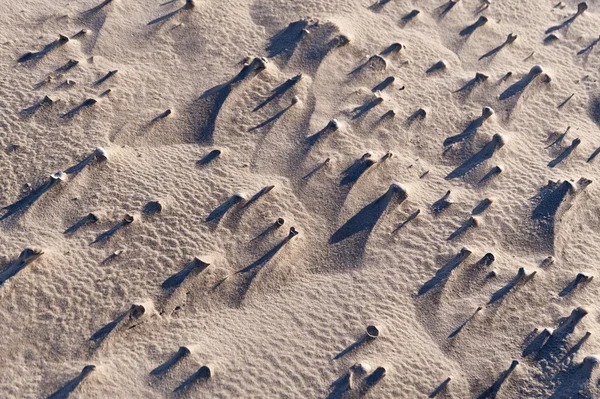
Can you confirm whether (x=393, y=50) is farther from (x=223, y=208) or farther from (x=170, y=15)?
(x=223, y=208)

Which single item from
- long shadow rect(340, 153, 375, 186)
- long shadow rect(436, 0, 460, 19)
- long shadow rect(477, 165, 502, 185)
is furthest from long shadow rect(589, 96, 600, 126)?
long shadow rect(340, 153, 375, 186)

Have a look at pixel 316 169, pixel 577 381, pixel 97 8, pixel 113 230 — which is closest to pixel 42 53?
pixel 97 8

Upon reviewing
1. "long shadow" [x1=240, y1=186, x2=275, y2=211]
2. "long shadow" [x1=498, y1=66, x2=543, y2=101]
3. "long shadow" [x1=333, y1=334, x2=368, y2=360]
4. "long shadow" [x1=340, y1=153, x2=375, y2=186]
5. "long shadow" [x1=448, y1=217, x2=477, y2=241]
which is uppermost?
"long shadow" [x1=498, y1=66, x2=543, y2=101]

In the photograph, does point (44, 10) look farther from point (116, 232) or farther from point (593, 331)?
point (593, 331)

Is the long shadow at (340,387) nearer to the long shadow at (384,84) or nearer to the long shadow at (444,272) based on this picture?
the long shadow at (444,272)

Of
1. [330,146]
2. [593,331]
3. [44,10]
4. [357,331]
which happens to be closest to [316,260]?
[357,331]

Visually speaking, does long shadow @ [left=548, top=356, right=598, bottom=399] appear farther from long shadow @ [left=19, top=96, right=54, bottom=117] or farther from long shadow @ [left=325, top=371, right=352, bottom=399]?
long shadow @ [left=19, top=96, right=54, bottom=117]
